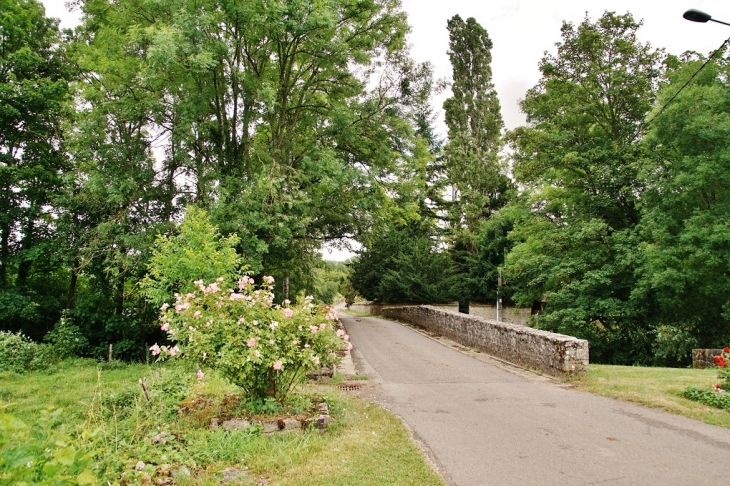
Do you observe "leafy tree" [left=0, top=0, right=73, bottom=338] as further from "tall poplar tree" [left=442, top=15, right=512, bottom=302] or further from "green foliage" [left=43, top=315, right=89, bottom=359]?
"tall poplar tree" [left=442, top=15, right=512, bottom=302]

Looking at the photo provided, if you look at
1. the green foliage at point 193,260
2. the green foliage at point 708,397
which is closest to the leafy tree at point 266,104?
the green foliage at point 193,260

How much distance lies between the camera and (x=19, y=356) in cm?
1180

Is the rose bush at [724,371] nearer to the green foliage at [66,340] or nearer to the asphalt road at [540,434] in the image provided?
the asphalt road at [540,434]

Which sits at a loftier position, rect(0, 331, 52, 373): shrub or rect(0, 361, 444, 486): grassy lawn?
rect(0, 361, 444, 486): grassy lawn

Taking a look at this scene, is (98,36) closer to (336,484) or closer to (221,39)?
(221,39)

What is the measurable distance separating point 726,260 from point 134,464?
647 inches

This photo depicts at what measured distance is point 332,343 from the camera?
580cm

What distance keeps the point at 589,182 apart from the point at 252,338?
17929 mm

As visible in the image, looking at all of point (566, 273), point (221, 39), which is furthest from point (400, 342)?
point (221, 39)

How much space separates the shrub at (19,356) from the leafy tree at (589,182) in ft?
58.2

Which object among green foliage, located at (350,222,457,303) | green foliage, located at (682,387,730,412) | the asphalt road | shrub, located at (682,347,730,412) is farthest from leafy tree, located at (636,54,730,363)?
green foliage, located at (350,222,457,303)

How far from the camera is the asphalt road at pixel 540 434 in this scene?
4328mm

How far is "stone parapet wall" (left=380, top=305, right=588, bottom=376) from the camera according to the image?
30.3 ft

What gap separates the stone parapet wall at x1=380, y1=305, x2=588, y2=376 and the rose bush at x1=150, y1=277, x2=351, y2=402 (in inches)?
223
